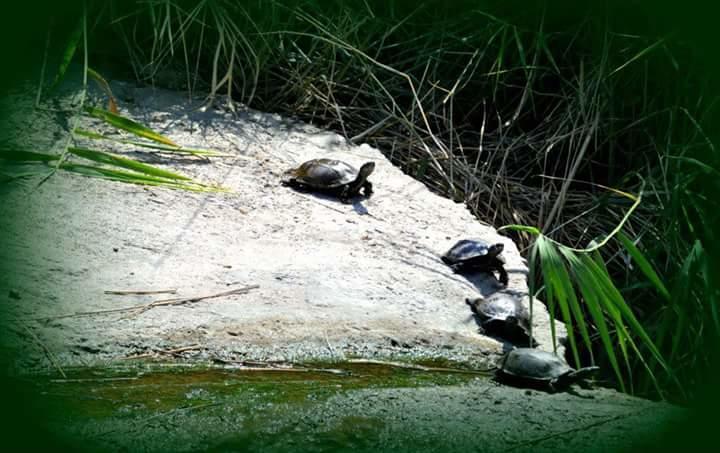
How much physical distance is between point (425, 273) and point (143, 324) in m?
1.42

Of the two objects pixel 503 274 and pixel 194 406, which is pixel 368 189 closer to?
pixel 503 274

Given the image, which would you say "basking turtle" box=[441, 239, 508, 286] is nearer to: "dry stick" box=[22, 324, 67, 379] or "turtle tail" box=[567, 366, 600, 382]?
"turtle tail" box=[567, 366, 600, 382]

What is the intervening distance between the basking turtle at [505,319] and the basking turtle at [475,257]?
343mm

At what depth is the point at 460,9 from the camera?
604 centimetres

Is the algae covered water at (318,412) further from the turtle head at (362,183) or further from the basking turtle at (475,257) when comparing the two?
the turtle head at (362,183)

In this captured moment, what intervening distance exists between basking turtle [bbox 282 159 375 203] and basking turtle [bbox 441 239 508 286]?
78 centimetres

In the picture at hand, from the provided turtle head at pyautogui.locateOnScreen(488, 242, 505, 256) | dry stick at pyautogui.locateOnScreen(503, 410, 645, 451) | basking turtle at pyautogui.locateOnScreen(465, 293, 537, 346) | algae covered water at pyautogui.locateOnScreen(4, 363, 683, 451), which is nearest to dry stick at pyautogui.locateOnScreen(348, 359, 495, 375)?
algae covered water at pyautogui.locateOnScreen(4, 363, 683, 451)

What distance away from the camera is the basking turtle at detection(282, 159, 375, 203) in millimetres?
4602

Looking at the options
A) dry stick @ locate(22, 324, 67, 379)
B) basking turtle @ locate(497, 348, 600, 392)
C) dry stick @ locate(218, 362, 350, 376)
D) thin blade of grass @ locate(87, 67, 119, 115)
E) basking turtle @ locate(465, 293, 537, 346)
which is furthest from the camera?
basking turtle @ locate(465, 293, 537, 346)

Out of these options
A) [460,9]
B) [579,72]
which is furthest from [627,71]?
[460,9]

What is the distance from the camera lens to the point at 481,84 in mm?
5941

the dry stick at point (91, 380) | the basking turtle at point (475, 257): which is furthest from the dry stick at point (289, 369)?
the basking turtle at point (475, 257)

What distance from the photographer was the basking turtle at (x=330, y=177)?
4602 mm

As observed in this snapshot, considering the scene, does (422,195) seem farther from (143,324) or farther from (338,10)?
(143,324)
